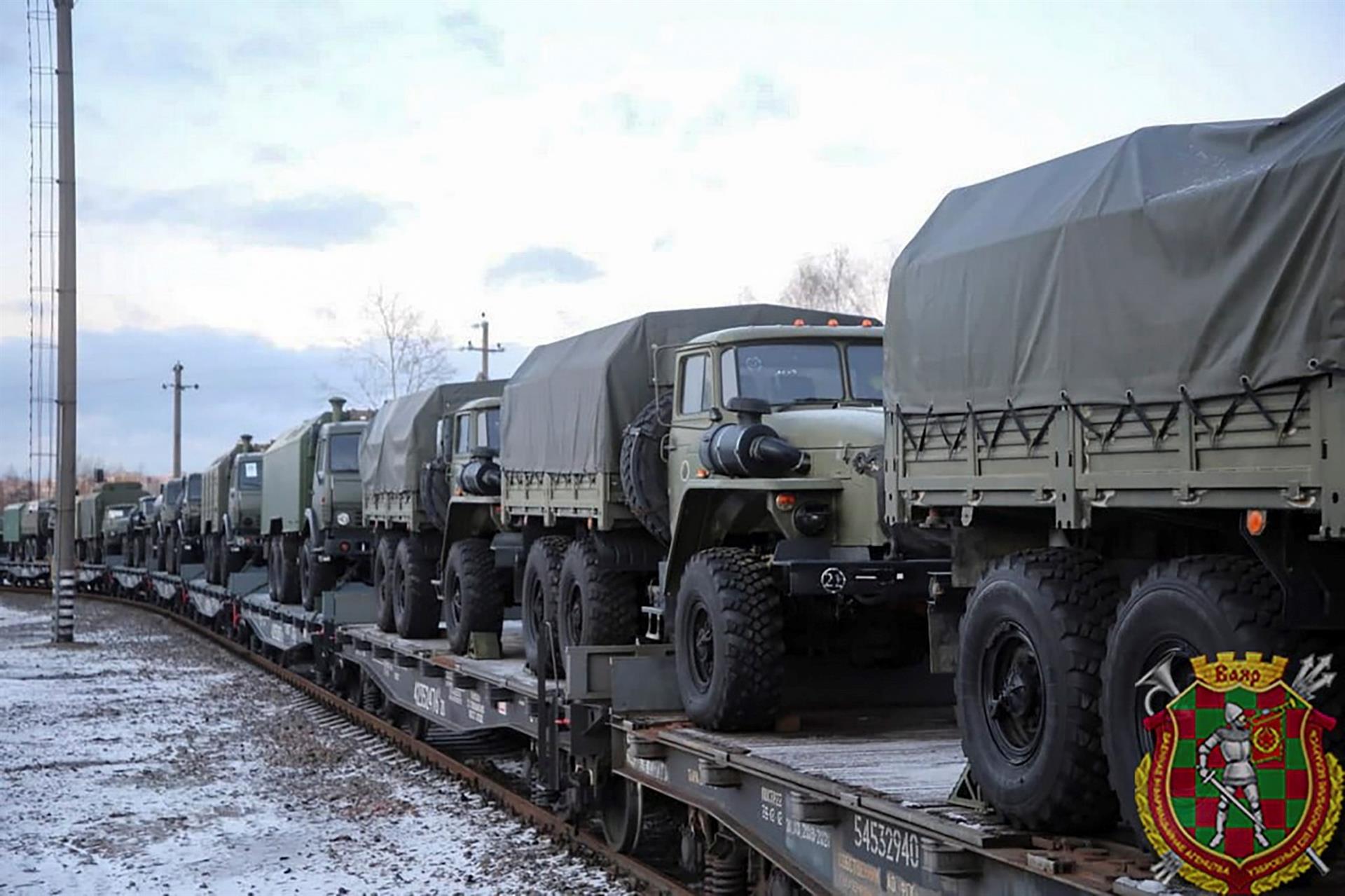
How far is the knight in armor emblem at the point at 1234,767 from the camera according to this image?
506 cm

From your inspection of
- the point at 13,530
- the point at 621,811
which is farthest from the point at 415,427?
the point at 13,530

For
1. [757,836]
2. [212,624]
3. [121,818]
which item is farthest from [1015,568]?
[212,624]

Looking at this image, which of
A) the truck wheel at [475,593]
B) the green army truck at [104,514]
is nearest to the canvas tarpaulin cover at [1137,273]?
the truck wheel at [475,593]

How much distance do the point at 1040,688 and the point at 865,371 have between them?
485cm

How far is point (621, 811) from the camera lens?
1131 cm

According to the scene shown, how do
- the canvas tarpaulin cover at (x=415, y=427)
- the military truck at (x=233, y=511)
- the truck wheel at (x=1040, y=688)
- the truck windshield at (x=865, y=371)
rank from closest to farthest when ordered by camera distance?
the truck wheel at (x=1040, y=688), the truck windshield at (x=865, y=371), the canvas tarpaulin cover at (x=415, y=427), the military truck at (x=233, y=511)

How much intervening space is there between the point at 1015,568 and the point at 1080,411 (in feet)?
2.28

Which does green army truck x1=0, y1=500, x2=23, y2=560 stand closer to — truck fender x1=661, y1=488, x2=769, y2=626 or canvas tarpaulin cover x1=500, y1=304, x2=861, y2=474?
canvas tarpaulin cover x1=500, y1=304, x2=861, y2=474

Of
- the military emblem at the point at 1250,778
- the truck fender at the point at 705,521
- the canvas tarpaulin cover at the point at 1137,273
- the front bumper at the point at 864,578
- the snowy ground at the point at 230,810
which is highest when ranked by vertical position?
the canvas tarpaulin cover at the point at 1137,273

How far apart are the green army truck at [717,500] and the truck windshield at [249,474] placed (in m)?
17.9

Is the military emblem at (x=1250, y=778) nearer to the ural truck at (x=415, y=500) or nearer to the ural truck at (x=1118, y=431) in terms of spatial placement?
the ural truck at (x=1118, y=431)

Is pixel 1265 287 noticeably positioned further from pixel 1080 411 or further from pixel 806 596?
pixel 806 596

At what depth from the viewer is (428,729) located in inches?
682

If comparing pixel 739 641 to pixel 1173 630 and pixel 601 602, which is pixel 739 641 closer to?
pixel 601 602
